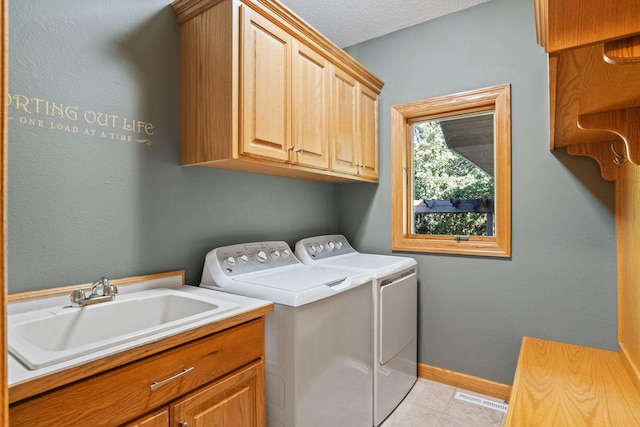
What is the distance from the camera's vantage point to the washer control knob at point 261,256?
1.94 metres


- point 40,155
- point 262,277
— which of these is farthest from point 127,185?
point 262,277

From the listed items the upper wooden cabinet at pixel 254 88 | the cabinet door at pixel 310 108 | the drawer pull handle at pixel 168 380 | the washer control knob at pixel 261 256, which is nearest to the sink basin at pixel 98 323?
the drawer pull handle at pixel 168 380

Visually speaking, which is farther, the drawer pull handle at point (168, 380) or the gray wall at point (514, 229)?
the gray wall at point (514, 229)

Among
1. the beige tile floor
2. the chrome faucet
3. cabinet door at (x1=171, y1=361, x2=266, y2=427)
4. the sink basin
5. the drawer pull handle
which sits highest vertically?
the chrome faucet

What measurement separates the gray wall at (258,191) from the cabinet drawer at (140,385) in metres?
0.66

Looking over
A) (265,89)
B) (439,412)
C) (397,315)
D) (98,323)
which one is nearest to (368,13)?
(265,89)

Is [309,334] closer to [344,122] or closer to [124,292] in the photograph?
[124,292]

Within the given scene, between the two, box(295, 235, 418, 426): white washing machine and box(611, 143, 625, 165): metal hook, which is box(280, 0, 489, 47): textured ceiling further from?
box(295, 235, 418, 426): white washing machine

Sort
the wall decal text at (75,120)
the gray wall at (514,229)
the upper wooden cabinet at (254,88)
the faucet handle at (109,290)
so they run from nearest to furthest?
the wall decal text at (75,120), the faucet handle at (109,290), the upper wooden cabinet at (254,88), the gray wall at (514,229)

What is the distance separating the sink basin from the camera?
86 centimetres

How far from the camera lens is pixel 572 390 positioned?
144 centimetres

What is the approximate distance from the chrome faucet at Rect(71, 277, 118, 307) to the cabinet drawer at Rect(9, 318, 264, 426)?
0.52m

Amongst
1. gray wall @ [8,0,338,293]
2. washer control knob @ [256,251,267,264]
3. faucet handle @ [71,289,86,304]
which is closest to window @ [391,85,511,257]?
washer control knob @ [256,251,267,264]

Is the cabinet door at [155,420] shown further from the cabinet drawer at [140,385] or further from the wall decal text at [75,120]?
the wall decal text at [75,120]
